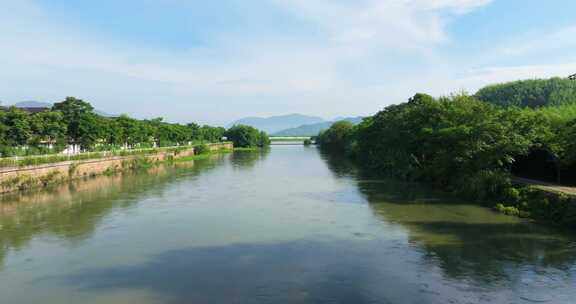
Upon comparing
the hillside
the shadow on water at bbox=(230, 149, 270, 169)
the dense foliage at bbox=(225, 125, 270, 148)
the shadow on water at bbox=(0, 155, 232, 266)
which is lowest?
the shadow on water at bbox=(0, 155, 232, 266)

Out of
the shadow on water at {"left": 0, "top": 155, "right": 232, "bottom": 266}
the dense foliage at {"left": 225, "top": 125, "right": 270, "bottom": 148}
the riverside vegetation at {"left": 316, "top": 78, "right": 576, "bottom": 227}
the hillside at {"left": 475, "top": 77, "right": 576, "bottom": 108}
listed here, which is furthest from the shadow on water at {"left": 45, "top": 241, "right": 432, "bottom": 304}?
the dense foliage at {"left": 225, "top": 125, "right": 270, "bottom": 148}

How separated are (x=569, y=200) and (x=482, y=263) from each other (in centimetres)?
718

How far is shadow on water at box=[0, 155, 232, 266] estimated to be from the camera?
733 inches

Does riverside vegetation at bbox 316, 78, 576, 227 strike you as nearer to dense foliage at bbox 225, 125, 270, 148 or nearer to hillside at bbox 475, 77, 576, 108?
hillside at bbox 475, 77, 576, 108

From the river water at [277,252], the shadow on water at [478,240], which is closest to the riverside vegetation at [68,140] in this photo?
the river water at [277,252]

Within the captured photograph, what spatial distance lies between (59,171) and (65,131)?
332 inches

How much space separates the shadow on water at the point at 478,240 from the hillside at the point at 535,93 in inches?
3107

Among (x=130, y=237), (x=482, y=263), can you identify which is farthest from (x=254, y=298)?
(x=130, y=237)

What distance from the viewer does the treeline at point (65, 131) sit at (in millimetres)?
35031

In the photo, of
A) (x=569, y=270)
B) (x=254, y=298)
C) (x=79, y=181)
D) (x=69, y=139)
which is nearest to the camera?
(x=254, y=298)

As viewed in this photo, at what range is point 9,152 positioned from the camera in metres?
32.7

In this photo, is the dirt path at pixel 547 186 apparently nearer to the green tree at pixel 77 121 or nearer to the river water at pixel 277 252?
the river water at pixel 277 252

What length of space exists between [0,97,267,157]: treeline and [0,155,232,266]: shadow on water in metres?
5.50

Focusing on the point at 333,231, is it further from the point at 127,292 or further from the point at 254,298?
the point at 127,292
